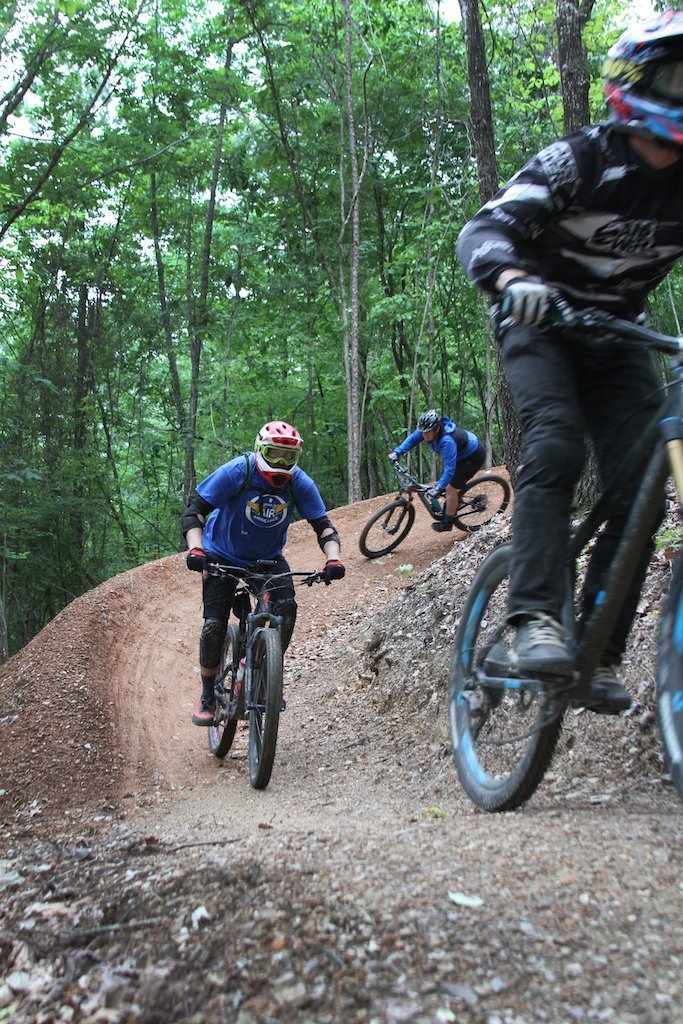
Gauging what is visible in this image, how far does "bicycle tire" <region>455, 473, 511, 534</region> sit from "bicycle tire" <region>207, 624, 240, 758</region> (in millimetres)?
6611

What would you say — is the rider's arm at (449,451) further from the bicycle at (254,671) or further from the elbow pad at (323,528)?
the bicycle at (254,671)

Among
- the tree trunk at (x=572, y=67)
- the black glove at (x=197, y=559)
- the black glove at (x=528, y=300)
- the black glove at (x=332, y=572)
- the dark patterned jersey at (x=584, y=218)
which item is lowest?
the black glove at (x=332, y=572)

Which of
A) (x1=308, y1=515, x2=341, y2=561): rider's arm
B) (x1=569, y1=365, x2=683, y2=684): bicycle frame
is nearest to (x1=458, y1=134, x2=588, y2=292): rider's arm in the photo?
(x1=569, y1=365, x2=683, y2=684): bicycle frame

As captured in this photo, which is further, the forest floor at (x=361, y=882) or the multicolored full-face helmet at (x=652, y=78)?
the multicolored full-face helmet at (x=652, y=78)

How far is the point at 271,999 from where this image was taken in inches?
73.9

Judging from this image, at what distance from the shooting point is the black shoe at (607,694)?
277 cm

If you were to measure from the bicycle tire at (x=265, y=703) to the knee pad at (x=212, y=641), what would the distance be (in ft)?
2.42

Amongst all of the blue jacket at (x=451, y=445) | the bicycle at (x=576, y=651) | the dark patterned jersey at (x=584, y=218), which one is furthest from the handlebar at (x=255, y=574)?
the blue jacket at (x=451, y=445)

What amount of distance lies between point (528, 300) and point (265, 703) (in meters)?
3.67

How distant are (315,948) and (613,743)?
231 centimetres

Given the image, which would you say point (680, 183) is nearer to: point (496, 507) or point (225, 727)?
point (225, 727)

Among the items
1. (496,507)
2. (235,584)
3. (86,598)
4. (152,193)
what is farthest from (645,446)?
(152,193)

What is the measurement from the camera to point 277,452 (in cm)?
593

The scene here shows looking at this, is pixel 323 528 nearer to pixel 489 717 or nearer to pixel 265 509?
pixel 265 509
